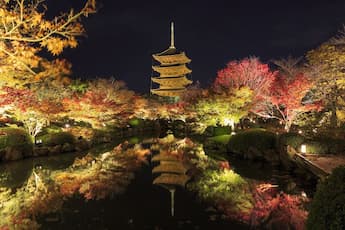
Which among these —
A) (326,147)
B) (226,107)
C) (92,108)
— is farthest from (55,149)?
(326,147)

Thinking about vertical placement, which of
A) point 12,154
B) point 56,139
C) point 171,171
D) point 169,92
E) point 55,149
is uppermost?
point 169,92

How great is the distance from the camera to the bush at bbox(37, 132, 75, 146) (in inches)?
725

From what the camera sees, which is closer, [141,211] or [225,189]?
[141,211]

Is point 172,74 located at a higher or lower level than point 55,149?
higher

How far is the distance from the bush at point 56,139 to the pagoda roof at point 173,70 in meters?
33.9

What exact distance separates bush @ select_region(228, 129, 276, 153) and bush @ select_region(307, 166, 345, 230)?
40.6 ft

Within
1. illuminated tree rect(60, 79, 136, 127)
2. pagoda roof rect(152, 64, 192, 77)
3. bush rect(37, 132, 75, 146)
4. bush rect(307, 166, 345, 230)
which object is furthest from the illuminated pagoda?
bush rect(307, 166, 345, 230)

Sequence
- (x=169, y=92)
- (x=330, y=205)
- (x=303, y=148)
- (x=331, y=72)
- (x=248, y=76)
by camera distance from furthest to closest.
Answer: (x=169, y=92) → (x=248, y=76) → (x=331, y=72) → (x=303, y=148) → (x=330, y=205)

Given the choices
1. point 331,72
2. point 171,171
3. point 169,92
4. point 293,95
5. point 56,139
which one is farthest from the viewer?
point 169,92

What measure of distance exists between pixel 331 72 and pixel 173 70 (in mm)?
36503

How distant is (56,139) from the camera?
18.7 meters

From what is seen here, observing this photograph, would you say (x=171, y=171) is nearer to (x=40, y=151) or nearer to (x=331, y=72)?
(x=40, y=151)

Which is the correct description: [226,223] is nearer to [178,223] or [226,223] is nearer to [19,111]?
[178,223]

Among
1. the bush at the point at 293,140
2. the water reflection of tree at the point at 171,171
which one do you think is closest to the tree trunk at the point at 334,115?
the bush at the point at 293,140
